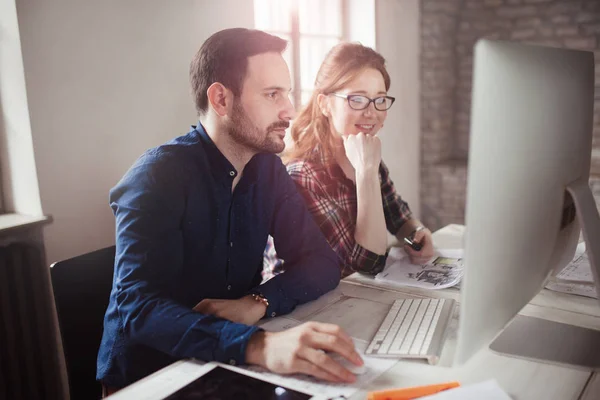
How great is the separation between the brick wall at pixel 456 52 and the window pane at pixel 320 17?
65 centimetres

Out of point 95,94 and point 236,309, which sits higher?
point 95,94

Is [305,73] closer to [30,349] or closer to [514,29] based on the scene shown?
[514,29]

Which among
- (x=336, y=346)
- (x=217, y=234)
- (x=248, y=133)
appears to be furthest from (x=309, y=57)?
(x=336, y=346)

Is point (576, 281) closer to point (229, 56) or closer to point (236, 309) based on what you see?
point (236, 309)

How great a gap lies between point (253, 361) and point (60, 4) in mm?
1242

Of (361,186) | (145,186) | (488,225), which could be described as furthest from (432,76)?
(488,225)

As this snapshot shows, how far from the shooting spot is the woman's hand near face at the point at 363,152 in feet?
5.39

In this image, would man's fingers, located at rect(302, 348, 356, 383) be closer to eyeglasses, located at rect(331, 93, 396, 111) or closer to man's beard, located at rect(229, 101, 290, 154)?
man's beard, located at rect(229, 101, 290, 154)

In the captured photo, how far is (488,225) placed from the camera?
669 millimetres

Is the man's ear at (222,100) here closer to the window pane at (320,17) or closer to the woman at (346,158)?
the woman at (346,158)

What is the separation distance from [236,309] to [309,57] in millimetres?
2299

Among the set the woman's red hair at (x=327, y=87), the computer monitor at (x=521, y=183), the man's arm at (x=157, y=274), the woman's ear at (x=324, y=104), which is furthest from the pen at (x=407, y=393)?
the woman's ear at (x=324, y=104)

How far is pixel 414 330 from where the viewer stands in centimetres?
101

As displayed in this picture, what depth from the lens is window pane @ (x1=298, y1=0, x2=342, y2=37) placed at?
3.06m
